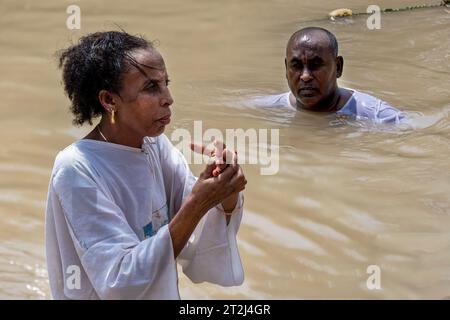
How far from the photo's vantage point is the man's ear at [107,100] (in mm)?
2709

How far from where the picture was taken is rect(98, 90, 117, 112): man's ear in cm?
Result: 271

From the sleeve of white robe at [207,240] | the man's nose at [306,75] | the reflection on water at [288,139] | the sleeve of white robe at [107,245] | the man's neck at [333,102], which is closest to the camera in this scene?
the sleeve of white robe at [107,245]

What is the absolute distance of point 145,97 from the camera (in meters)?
2.69

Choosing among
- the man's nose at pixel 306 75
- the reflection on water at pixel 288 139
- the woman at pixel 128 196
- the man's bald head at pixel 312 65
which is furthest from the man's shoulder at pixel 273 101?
the woman at pixel 128 196

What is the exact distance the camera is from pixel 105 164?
265cm

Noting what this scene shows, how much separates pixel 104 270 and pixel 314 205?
2308mm

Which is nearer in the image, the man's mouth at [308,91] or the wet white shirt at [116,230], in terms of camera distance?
the wet white shirt at [116,230]

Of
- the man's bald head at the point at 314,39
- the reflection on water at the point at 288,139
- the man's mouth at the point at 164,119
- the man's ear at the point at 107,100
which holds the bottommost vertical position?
the reflection on water at the point at 288,139

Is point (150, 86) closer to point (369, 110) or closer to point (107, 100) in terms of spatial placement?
point (107, 100)

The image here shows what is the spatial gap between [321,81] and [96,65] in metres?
3.57

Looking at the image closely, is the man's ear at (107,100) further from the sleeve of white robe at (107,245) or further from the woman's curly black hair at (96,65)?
the sleeve of white robe at (107,245)

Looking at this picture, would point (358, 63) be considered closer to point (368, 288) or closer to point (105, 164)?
point (368, 288)
